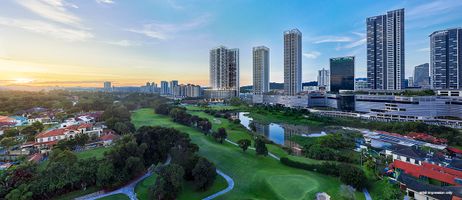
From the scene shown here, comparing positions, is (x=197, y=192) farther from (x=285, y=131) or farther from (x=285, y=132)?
(x=285, y=131)

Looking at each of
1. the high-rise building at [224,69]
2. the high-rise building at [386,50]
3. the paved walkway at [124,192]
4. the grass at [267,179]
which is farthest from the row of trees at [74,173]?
the high-rise building at [224,69]

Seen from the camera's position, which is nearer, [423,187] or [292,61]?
[423,187]

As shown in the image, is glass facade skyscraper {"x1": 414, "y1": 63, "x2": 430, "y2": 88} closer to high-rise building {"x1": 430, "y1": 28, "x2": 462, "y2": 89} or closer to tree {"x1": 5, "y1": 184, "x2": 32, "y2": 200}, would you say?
high-rise building {"x1": 430, "y1": 28, "x2": 462, "y2": 89}

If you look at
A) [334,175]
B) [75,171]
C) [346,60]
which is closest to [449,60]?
[346,60]

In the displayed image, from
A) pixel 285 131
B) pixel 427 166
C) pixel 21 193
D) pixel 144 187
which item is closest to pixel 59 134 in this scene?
pixel 21 193

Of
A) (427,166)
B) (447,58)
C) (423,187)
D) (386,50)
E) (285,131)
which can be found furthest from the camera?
(386,50)

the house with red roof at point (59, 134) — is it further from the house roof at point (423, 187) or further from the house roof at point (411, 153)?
the house roof at point (411, 153)
